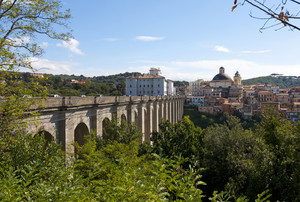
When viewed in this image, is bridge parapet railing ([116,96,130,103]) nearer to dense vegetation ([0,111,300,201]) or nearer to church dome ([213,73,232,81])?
dense vegetation ([0,111,300,201])

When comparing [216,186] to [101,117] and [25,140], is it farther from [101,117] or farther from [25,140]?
[25,140]

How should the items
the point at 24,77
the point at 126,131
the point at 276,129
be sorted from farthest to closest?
the point at 126,131 < the point at 276,129 < the point at 24,77

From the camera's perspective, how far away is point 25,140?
29.3 feet

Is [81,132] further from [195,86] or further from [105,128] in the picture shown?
[195,86]

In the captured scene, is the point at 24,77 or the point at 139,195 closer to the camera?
the point at 139,195

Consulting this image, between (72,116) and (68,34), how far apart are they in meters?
6.89

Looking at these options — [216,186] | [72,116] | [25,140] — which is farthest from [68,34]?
[216,186]

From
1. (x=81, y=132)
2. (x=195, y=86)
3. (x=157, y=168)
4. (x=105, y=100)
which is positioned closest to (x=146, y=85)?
(x=195, y=86)

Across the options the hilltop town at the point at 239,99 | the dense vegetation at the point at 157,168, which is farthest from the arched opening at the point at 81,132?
the hilltop town at the point at 239,99

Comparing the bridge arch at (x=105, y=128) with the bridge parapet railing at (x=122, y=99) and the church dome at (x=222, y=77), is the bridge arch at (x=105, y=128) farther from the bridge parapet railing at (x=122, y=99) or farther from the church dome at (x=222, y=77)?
the church dome at (x=222, y=77)

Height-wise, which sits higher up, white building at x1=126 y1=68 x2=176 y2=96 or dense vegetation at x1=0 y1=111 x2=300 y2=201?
white building at x1=126 y1=68 x2=176 y2=96

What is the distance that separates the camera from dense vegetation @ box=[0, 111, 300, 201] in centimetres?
480

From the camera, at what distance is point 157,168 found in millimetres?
5914

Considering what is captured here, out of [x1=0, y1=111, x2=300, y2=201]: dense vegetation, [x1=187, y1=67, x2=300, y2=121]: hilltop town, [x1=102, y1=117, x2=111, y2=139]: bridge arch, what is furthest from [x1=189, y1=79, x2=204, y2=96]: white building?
[x1=0, y1=111, x2=300, y2=201]: dense vegetation
